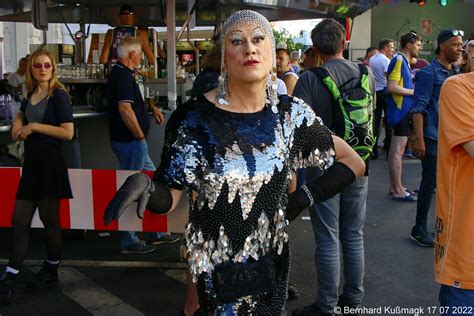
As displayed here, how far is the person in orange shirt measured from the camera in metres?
2.30

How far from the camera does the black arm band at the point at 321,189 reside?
210 centimetres

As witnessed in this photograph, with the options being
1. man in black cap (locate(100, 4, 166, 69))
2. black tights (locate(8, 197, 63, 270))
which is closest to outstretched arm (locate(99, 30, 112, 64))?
man in black cap (locate(100, 4, 166, 69))

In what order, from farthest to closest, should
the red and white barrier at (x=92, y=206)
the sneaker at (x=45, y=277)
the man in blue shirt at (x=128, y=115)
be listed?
the man in blue shirt at (x=128, y=115) → the red and white barrier at (x=92, y=206) → the sneaker at (x=45, y=277)

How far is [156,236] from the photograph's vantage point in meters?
5.55

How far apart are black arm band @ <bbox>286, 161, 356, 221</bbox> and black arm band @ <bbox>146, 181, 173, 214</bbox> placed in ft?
1.53

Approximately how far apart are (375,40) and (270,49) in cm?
3293

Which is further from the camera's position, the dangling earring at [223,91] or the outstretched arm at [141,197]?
the dangling earring at [223,91]

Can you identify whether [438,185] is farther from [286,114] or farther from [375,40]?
[375,40]

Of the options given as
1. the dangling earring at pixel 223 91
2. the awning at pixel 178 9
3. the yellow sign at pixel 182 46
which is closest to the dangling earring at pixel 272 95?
the dangling earring at pixel 223 91

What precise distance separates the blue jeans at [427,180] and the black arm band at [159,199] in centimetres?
380

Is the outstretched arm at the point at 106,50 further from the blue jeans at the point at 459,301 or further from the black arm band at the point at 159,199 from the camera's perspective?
the blue jeans at the point at 459,301

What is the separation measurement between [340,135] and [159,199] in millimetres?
1922

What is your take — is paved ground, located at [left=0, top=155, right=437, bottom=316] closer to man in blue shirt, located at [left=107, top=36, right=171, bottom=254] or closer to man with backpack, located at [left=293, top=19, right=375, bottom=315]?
man in blue shirt, located at [left=107, top=36, right=171, bottom=254]

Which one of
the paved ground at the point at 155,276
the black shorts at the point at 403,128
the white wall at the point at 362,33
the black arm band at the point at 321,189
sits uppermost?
the white wall at the point at 362,33
